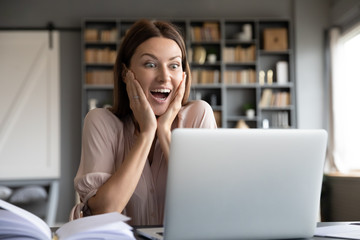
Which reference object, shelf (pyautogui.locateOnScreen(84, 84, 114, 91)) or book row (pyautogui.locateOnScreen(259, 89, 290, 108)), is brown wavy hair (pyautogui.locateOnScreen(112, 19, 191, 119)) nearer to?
shelf (pyautogui.locateOnScreen(84, 84, 114, 91))

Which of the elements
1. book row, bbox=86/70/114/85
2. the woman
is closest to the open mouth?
the woman

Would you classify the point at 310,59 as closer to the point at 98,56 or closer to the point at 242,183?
the point at 98,56

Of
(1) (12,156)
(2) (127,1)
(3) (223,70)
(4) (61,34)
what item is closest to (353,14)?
(3) (223,70)

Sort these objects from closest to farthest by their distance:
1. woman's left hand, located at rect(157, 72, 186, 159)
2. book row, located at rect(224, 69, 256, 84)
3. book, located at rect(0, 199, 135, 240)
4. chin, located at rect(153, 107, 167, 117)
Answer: book, located at rect(0, 199, 135, 240) → woman's left hand, located at rect(157, 72, 186, 159) → chin, located at rect(153, 107, 167, 117) → book row, located at rect(224, 69, 256, 84)

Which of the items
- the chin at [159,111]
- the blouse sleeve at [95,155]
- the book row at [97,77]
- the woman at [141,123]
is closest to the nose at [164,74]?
the woman at [141,123]

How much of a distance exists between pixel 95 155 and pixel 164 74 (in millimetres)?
378

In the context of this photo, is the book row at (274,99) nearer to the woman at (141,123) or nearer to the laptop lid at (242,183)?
the woman at (141,123)

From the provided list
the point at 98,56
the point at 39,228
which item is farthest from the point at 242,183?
the point at 98,56

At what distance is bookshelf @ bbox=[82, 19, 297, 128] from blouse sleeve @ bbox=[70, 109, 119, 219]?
4.48 meters

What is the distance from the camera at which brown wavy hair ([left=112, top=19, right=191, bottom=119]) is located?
1764mm

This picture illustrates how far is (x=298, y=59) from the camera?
6434mm

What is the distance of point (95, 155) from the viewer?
5.26ft

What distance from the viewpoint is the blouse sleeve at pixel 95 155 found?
1.54 metres

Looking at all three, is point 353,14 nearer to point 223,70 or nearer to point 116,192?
point 223,70
